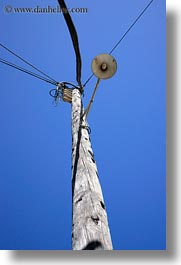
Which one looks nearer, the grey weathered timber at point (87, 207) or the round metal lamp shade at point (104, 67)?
the grey weathered timber at point (87, 207)

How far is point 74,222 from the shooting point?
207cm

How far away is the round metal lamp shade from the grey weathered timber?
489 millimetres

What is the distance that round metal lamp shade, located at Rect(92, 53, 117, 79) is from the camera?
2449 mm

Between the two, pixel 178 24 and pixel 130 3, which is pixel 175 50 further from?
pixel 130 3

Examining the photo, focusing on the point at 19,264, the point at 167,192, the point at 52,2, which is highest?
the point at 52,2

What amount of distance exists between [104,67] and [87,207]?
3.10 feet

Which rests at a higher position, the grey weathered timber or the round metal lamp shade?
the round metal lamp shade

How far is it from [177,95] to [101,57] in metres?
0.95

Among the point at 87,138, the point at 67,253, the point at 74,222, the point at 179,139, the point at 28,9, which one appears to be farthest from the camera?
the point at 28,9

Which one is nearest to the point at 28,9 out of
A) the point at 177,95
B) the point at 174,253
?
the point at 177,95

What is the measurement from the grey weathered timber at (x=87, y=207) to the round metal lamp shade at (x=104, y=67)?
489mm

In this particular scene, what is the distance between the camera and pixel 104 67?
246cm

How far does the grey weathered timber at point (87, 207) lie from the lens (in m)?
1.97

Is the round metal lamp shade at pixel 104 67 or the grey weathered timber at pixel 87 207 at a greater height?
the round metal lamp shade at pixel 104 67
